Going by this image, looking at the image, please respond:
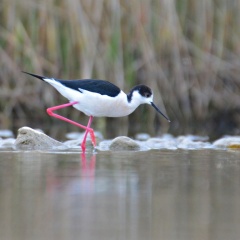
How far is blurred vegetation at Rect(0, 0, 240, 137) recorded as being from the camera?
1200 centimetres

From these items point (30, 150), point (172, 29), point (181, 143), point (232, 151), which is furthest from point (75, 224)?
point (172, 29)

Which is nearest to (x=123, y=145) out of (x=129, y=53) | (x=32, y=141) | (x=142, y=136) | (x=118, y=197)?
(x=32, y=141)

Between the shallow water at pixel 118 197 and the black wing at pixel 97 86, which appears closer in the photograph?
the shallow water at pixel 118 197

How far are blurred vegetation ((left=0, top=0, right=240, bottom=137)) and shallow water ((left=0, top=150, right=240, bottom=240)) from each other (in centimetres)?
466

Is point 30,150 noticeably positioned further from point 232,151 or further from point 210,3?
point 210,3

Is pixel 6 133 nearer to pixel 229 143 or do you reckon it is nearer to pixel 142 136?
pixel 142 136

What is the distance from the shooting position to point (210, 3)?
12211 millimetres

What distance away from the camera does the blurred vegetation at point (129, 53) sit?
1200 centimetres

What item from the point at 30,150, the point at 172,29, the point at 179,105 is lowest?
the point at 30,150

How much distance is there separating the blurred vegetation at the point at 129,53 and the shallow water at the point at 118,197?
4.66 meters

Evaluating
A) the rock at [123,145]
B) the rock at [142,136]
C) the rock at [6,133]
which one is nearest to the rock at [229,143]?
the rock at [123,145]

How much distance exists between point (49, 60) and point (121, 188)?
7.00 meters

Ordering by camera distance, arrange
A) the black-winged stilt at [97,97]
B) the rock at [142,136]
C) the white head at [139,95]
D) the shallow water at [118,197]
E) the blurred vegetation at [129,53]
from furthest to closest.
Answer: the blurred vegetation at [129,53]
the rock at [142,136]
the white head at [139,95]
the black-winged stilt at [97,97]
the shallow water at [118,197]

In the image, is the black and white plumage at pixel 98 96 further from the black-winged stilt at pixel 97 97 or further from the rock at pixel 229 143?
the rock at pixel 229 143
